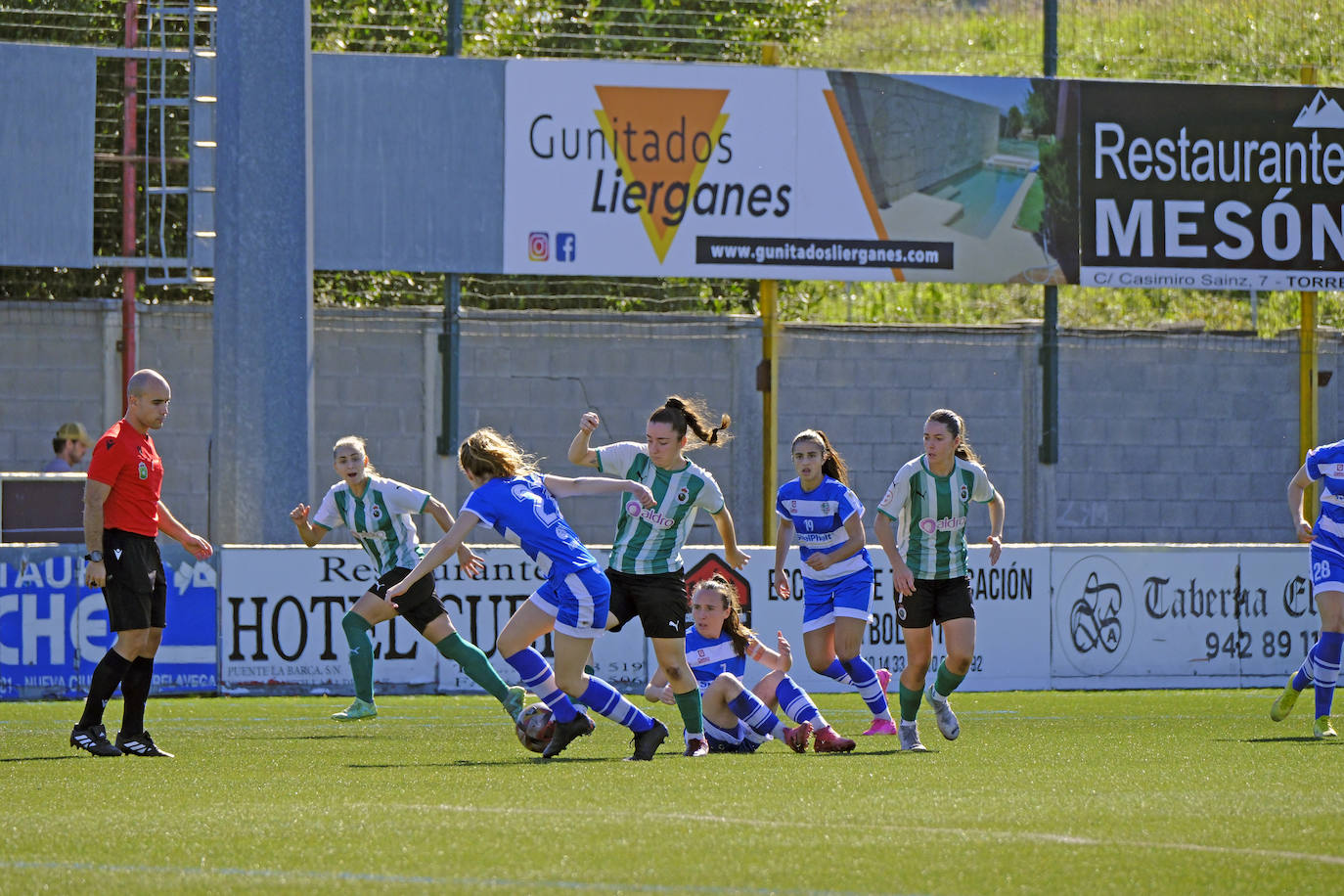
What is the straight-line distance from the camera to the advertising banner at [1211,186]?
71.9ft

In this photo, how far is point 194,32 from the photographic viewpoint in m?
20.6

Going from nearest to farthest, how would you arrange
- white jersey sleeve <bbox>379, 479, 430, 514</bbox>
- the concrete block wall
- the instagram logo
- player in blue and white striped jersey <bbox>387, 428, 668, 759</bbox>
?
player in blue and white striped jersey <bbox>387, 428, 668, 759</bbox> < white jersey sleeve <bbox>379, 479, 430, 514</bbox> < the instagram logo < the concrete block wall

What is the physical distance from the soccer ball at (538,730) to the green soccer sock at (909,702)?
202 centimetres

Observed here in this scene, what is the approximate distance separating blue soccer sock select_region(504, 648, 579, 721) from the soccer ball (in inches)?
1.6

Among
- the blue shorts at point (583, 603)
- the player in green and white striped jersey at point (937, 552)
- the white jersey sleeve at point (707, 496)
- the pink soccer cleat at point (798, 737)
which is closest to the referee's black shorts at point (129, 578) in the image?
the blue shorts at point (583, 603)

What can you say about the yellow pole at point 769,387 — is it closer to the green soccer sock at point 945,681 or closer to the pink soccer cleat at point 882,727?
the pink soccer cleat at point 882,727

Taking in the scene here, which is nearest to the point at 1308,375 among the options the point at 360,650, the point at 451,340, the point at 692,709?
the point at 451,340

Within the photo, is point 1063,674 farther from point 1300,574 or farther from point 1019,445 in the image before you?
point 1019,445

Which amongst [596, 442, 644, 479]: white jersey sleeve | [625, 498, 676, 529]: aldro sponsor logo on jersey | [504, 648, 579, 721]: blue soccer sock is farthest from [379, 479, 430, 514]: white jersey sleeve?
[625, 498, 676, 529]: aldro sponsor logo on jersey

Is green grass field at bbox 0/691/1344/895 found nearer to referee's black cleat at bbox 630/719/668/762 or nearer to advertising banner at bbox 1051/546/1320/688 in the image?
referee's black cleat at bbox 630/719/668/762

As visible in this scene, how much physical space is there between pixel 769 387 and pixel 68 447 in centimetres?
761

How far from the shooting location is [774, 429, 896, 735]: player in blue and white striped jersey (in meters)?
10.7

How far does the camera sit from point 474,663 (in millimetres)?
11578

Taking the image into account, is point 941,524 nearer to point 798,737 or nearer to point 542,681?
point 798,737
